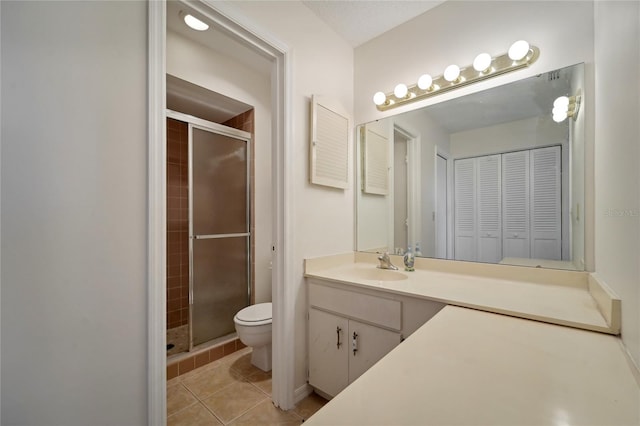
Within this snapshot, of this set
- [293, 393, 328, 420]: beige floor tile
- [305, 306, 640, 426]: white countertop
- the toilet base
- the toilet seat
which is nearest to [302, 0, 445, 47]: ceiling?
[305, 306, 640, 426]: white countertop

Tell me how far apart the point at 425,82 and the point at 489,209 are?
90 cm

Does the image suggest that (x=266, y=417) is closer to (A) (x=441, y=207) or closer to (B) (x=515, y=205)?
(A) (x=441, y=207)

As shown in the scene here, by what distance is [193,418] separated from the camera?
146cm

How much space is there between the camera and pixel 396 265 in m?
1.83

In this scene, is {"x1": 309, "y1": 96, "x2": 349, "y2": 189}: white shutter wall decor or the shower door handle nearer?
{"x1": 309, "y1": 96, "x2": 349, "y2": 189}: white shutter wall decor

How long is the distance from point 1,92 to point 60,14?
1.07ft

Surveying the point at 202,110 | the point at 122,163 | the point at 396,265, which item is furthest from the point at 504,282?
the point at 202,110

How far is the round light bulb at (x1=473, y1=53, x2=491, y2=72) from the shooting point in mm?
1439

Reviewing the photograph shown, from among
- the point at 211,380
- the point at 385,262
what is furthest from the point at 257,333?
the point at 385,262

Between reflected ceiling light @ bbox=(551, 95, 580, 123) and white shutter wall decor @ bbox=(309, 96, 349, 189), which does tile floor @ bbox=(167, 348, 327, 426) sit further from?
reflected ceiling light @ bbox=(551, 95, 580, 123)

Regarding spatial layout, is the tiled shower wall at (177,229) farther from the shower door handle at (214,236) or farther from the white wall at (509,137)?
the white wall at (509,137)

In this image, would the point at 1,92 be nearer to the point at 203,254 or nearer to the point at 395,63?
the point at 203,254

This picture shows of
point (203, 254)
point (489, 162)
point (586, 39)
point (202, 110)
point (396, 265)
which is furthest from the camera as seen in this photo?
point (202, 110)

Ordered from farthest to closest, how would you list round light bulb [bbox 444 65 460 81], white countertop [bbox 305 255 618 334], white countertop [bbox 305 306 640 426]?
round light bulb [bbox 444 65 460 81], white countertop [bbox 305 255 618 334], white countertop [bbox 305 306 640 426]
